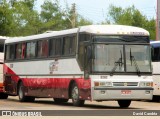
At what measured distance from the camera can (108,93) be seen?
2509 cm

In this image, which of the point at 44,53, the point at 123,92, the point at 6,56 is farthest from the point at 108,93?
the point at 6,56

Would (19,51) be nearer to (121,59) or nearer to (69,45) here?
(69,45)

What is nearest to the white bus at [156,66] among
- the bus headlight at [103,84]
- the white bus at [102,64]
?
the white bus at [102,64]

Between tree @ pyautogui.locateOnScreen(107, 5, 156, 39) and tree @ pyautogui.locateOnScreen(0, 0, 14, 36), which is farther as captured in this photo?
tree @ pyautogui.locateOnScreen(107, 5, 156, 39)

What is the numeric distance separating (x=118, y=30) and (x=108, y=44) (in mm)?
847

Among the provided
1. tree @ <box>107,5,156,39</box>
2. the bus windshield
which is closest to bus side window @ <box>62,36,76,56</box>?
the bus windshield

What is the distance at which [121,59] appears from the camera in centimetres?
2552

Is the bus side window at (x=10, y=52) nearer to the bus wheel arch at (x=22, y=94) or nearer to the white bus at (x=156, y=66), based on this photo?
the bus wheel arch at (x=22, y=94)

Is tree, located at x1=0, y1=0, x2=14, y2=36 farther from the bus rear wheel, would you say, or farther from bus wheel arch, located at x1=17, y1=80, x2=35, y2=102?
the bus rear wheel

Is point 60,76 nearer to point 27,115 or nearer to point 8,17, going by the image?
point 27,115

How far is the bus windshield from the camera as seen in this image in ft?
83.1

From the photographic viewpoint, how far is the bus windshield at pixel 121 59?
25.3 m

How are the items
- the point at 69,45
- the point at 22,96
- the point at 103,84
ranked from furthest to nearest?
the point at 22,96
the point at 69,45
the point at 103,84

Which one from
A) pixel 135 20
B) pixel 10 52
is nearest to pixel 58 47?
pixel 10 52
